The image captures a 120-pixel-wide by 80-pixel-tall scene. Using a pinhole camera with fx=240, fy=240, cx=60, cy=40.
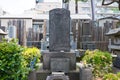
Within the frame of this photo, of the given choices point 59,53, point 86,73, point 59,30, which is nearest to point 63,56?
point 59,53

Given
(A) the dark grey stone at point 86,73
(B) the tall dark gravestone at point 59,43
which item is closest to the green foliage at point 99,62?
(B) the tall dark gravestone at point 59,43

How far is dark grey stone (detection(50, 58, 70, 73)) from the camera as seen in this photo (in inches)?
322

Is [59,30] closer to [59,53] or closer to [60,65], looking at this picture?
[59,53]

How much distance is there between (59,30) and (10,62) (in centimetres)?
337

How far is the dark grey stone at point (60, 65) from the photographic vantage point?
817 centimetres

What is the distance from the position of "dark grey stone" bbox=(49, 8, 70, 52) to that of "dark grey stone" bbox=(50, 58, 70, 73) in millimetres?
677

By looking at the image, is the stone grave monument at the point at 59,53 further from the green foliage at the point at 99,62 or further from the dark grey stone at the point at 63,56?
the green foliage at the point at 99,62

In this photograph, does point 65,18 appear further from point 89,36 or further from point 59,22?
point 89,36

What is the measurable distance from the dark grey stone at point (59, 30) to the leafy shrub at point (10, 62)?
114 inches

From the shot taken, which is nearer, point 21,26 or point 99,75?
point 99,75

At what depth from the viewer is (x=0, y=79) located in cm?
589

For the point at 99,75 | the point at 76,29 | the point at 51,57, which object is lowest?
the point at 99,75

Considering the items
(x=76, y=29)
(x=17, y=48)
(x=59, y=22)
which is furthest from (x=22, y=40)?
(x=17, y=48)

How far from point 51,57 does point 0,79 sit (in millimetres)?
2893
